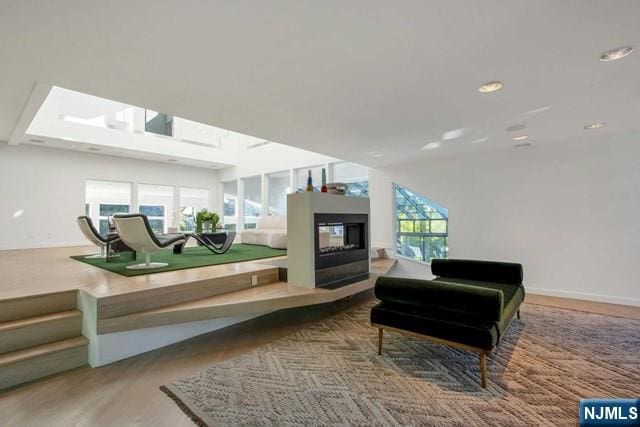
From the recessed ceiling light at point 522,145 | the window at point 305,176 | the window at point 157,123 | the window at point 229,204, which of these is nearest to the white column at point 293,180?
the window at point 305,176

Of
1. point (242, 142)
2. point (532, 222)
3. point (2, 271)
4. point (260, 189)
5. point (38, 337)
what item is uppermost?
point (242, 142)

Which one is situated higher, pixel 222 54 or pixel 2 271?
pixel 222 54

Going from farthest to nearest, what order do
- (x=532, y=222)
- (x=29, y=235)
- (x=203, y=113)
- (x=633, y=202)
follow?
(x=29, y=235) → (x=532, y=222) → (x=633, y=202) → (x=203, y=113)

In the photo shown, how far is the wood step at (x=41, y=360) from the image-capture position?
2061mm

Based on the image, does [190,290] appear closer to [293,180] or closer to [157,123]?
[293,180]

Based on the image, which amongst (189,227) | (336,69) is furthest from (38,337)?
(189,227)

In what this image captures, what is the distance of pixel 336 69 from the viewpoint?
229 centimetres

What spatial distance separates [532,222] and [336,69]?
13.5 feet

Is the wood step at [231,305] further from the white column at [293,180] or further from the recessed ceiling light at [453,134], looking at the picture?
the white column at [293,180]

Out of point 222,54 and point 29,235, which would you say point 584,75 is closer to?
point 222,54

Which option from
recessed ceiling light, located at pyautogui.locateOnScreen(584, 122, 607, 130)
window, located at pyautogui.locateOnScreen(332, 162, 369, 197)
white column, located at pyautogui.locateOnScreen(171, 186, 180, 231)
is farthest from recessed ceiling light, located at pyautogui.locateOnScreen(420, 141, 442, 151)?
white column, located at pyautogui.locateOnScreen(171, 186, 180, 231)

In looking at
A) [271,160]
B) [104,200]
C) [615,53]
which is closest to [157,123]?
[104,200]

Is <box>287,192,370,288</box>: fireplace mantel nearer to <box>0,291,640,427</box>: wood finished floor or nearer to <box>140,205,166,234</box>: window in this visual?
<box>0,291,640,427</box>: wood finished floor

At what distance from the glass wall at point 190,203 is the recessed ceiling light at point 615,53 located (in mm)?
9308
